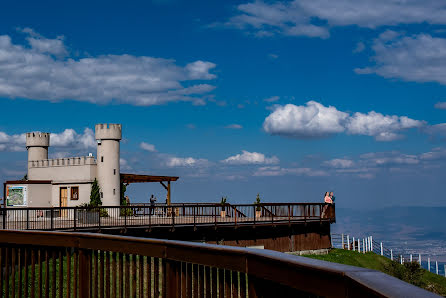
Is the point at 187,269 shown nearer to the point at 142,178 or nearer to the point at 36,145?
the point at 142,178

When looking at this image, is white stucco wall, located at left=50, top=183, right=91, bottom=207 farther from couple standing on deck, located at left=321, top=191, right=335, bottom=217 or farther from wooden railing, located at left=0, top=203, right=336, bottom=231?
couple standing on deck, located at left=321, top=191, right=335, bottom=217

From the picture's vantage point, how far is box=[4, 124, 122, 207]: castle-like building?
42.8 m

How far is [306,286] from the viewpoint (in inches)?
104

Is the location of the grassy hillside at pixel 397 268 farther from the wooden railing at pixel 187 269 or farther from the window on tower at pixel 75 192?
the wooden railing at pixel 187 269

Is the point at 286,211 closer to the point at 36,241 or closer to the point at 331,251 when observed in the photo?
the point at 331,251

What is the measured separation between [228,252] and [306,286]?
875mm

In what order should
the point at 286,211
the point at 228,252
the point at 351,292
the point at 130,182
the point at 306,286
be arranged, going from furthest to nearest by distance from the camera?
the point at 130,182, the point at 286,211, the point at 228,252, the point at 306,286, the point at 351,292

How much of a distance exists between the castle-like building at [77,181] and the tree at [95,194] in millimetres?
398

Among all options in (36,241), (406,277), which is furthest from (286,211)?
(36,241)

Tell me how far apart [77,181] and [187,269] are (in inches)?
1608

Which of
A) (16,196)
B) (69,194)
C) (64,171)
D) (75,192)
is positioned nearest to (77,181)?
(75,192)

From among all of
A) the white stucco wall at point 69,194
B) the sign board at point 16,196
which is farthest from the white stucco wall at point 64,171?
the sign board at point 16,196

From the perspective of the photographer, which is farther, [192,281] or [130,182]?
[130,182]

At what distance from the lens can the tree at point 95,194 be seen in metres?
41.4
